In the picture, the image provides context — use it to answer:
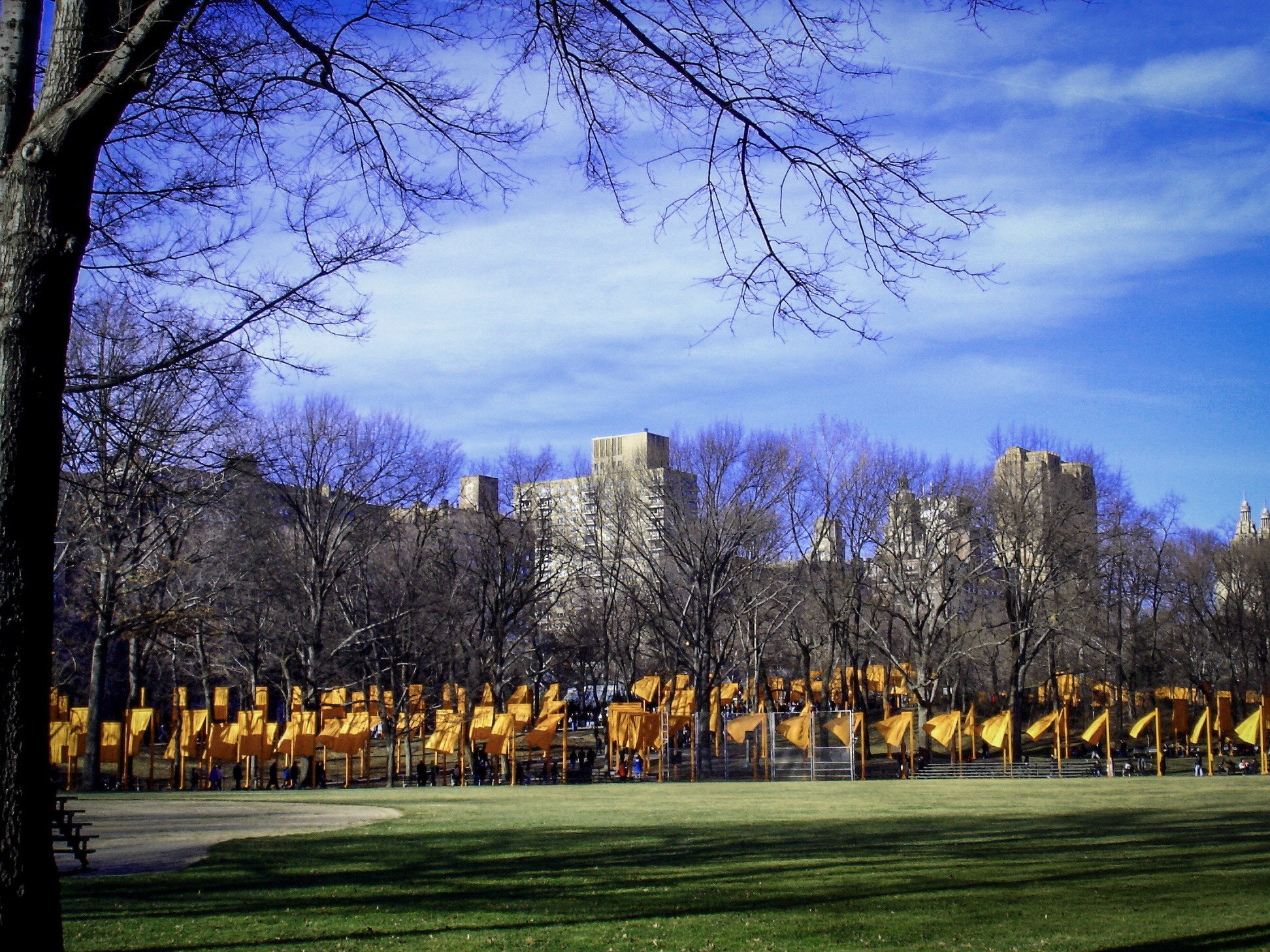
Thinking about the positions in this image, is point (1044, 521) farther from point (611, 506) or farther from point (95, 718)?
point (95, 718)

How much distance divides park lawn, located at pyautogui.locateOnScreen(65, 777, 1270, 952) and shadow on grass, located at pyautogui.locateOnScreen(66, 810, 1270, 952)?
5 cm

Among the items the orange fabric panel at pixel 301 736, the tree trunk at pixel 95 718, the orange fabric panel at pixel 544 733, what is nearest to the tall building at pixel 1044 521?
the orange fabric panel at pixel 544 733

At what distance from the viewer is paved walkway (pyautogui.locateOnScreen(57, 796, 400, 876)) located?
15500 millimetres

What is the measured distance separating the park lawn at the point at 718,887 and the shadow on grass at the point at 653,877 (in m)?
0.05

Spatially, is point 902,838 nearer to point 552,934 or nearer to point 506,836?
point 506,836

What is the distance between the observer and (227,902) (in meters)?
11.5

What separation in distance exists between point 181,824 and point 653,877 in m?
12.3

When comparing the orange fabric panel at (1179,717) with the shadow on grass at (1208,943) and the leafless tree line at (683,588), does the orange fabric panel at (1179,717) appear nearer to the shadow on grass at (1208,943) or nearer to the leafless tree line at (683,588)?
the leafless tree line at (683,588)

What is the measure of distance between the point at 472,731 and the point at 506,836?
93.2ft

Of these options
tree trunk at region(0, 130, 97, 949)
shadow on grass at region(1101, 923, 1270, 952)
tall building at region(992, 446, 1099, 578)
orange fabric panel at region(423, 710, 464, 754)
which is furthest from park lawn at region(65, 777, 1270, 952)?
tall building at region(992, 446, 1099, 578)

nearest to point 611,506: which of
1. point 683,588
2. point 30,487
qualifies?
point 683,588

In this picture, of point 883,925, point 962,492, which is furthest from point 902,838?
point 962,492

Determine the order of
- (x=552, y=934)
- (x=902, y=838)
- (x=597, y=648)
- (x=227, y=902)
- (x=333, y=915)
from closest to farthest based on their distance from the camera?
1. (x=552, y=934)
2. (x=333, y=915)
3. (x=227, y=902)
4. (x=902, y=838)
5. (x=597, y=648)

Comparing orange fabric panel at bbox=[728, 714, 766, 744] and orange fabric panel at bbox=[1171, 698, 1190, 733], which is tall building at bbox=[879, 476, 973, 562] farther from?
orange fabric panel at bbox=[728, 714, 766, 744]
